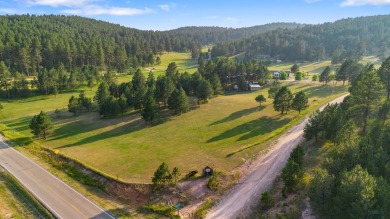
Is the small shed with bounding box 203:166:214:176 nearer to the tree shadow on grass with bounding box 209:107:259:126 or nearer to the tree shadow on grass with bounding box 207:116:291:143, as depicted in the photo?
the tree shadow on grass with bounding box 207:116:291:143

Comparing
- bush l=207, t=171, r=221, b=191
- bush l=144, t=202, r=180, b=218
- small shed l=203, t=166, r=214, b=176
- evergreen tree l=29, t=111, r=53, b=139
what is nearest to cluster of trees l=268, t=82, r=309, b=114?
small shed l=203, t=166, r=214, b=176

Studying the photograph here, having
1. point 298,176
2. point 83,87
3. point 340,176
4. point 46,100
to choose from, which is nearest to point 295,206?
point 298,176

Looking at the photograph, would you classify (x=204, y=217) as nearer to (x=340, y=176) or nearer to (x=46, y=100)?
(x=340, y=176)

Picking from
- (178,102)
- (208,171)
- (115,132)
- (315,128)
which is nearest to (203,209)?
(208,171)

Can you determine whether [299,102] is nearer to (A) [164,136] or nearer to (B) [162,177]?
(A) [164,136]

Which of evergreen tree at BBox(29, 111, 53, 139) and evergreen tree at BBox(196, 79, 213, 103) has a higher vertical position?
evergreen tree at BBox(196, 79, 213, 103)

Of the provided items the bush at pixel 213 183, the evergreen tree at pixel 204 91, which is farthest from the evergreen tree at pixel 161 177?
the evergreen tree at pixel 204 91

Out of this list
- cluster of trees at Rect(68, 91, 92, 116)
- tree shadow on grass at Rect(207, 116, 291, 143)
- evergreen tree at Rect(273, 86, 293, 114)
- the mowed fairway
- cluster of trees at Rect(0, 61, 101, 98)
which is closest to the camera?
the mowed fairway

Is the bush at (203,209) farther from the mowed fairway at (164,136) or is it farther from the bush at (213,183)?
the mowed fairway at (164,136)
